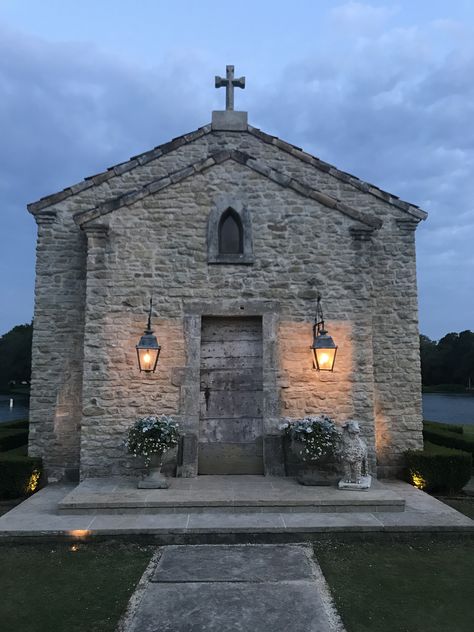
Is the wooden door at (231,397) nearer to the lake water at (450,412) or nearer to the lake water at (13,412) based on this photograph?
the lake water at (13,412)

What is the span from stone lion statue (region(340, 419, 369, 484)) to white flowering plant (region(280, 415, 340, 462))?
0.22 meters

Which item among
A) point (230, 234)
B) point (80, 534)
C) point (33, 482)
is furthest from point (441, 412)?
point (80, 534)

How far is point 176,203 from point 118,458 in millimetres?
4842

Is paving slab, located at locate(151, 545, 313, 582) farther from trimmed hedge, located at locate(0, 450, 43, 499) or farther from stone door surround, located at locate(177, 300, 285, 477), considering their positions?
trimmed hedge, located at locate(0, 450, 43, 499)

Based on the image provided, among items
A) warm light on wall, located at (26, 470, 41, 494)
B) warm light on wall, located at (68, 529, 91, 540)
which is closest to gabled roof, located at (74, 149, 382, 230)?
warm light on wall, located at (26, 470, 41, 494)

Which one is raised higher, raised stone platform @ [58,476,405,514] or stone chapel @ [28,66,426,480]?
stone chapel @ [28,66,426,480]

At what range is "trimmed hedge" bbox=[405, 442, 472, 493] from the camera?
912cm

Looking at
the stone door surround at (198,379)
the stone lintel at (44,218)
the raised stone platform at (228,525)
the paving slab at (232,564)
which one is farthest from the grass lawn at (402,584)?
the stone lintel at (44,218)

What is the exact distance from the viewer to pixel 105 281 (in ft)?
29.8

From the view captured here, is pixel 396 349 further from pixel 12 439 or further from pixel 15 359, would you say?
pixel 15 359

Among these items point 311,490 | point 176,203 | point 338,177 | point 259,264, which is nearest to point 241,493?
point 311,490

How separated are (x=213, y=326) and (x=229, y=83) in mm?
5542

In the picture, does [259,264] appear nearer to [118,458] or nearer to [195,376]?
[195,376]

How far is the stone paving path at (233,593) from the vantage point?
4.36m
